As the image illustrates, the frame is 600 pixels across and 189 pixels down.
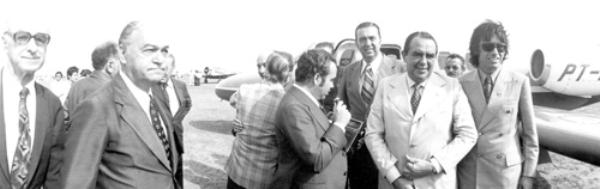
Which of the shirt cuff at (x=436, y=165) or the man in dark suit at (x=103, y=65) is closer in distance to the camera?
the shirt cuff at (x=436, y=165)

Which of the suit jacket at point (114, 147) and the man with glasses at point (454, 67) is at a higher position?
the suit jacket at point (114, 147)

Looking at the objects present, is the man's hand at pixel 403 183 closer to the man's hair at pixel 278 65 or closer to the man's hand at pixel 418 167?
the man's hand at pixel 418 167

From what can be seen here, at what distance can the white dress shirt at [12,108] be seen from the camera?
2178 millimetres

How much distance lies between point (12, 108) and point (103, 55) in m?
2.15

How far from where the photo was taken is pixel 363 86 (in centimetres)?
389

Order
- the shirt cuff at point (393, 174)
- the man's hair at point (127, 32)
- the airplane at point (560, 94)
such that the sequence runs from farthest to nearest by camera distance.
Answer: the airplane at point (560, 94) → the shirt cuff at point (393, 174) → the man's hair at point (127, 32)

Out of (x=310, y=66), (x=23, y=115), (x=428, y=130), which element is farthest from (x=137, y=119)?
(x=428, y=130)

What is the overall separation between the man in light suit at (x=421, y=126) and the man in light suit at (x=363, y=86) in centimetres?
76

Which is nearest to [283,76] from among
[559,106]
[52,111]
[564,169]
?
[52,111]

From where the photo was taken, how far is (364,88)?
3.88 meters

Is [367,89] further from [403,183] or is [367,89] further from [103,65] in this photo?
[103,65]

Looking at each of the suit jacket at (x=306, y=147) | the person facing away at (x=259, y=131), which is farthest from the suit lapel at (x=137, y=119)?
the person facing away at (x=259, y=131)

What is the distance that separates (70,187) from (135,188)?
0.27 meters

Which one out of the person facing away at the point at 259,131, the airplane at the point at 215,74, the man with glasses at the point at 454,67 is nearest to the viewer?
the person facing away at the point at 259,131
